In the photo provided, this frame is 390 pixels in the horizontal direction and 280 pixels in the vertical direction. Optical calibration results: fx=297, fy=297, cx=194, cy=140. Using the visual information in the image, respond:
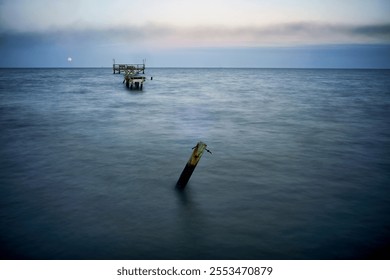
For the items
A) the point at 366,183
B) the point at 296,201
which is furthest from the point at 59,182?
the point at 366,183

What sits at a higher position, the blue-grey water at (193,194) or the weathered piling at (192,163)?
the weathered piling at (192,163)

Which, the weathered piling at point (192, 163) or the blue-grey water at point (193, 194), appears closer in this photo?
the blue-grey water at point (193, 194)

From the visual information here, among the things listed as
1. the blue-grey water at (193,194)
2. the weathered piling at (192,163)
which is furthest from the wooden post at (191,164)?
the blue-grey water at (193,194)

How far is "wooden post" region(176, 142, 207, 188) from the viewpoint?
28.1ft

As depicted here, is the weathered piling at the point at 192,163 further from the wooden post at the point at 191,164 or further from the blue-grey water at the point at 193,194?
the blue-grey water at the point at 193,194

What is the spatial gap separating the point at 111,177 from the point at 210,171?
367cm

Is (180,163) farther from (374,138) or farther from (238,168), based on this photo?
(374,138)

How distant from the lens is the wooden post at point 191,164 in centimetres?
856

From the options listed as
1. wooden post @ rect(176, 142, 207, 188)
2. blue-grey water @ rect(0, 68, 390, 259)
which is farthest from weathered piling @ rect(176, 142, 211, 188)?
blue-grey water @ rect(0, 68, 390, 259)

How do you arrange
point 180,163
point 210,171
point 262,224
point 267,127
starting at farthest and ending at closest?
1. point 267,127
2. point 180,163
3. point 210,171
4. point 262,224

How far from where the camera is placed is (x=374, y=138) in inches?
661

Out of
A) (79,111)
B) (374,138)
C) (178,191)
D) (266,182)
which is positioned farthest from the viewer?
(79,111)

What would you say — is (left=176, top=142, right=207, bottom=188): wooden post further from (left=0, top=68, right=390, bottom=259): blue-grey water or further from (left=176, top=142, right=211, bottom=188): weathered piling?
(left=0, top=68, right=390, bottom=259): blue-grey water

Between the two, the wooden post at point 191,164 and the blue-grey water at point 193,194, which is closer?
the blue-grey water at point 193,194
